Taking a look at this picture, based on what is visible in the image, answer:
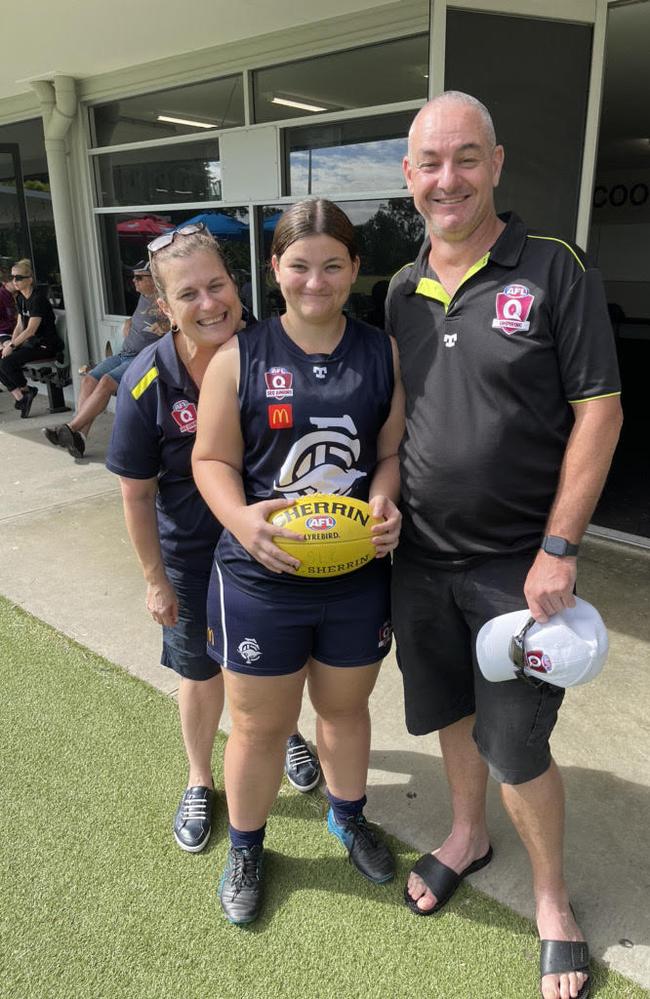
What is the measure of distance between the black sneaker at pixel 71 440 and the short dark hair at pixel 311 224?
4.88 m

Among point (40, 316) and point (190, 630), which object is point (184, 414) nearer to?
point (190, 630)

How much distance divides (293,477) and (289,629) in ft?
1.23

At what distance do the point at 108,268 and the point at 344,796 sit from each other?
7097 mm

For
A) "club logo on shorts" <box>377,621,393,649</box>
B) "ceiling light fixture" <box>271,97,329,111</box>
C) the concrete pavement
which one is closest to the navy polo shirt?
"club logo on shorts" <box>377,621,393,649</box>

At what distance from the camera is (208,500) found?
180 centimetres

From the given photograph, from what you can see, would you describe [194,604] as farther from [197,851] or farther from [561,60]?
[561,60]

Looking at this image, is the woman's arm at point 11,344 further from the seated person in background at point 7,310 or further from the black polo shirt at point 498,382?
the black polo shirt at point 498,382

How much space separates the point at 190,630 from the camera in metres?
2.21

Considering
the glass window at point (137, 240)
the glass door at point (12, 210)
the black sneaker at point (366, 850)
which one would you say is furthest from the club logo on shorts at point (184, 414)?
the glass door at point (12, 210)

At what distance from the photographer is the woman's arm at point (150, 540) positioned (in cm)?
203

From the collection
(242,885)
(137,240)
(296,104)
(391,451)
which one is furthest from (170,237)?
(137,240)

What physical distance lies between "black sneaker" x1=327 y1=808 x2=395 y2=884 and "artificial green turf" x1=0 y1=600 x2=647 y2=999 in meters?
0.04

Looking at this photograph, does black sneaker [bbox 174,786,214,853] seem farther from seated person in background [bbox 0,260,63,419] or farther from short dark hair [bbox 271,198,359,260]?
seated person in background [bbox 0,260,63,419]

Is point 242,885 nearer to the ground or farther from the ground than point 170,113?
nearer to the ground
